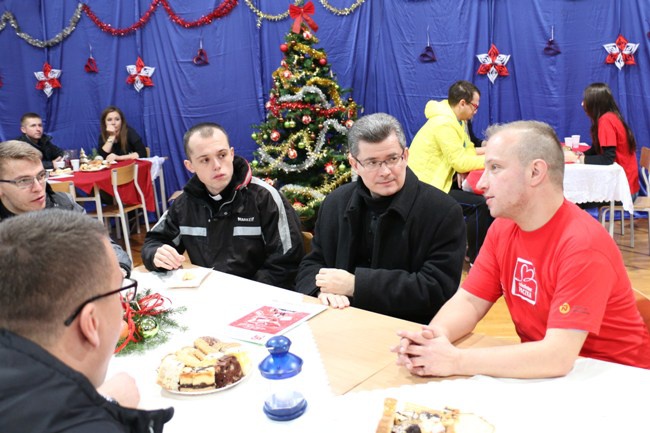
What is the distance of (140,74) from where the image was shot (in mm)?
7984

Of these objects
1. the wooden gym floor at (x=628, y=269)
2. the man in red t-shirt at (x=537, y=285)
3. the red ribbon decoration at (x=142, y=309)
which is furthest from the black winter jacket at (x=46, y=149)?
the man in red t-shirt at (x=537, y=285)

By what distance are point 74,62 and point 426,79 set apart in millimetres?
5183

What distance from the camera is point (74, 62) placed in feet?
27.1

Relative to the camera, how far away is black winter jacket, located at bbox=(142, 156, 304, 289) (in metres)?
3.05

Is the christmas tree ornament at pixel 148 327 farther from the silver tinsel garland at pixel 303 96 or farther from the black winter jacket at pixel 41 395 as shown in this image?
the silver tinsel garland at pixel 303 96

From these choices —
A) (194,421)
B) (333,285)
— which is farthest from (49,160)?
(194,421)

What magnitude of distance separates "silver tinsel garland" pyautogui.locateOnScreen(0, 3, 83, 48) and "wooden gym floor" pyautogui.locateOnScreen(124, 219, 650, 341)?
3.24m

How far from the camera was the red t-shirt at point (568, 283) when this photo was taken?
162cm

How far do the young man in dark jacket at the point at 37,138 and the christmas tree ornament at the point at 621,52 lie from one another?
664 centimetres

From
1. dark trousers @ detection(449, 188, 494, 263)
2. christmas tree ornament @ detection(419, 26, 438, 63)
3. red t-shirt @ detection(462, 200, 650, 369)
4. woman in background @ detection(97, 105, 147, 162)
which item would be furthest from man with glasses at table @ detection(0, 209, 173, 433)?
woman in background @ detection(97, 105, 147, 162)

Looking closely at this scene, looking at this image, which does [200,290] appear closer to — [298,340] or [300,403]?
[298,340]

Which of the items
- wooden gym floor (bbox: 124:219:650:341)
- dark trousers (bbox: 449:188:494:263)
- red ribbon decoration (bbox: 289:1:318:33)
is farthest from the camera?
red ribbon decoration (bbox: 289:1:318:33)

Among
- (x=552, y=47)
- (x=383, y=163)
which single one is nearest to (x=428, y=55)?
(x=552, y=47)

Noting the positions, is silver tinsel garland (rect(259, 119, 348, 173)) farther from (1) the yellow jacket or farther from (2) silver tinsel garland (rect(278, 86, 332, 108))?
(1) the yellow jacket
